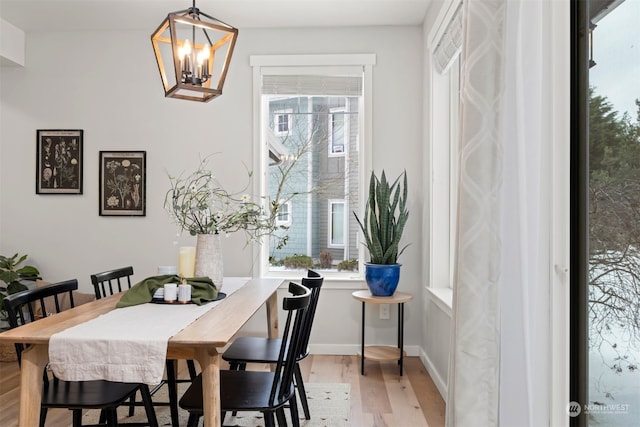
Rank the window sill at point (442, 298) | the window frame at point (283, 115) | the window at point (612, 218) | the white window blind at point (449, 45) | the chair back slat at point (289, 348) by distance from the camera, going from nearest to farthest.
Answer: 1. the window at point (612, 218)
2. the chair back slat at point (289, 348)
3. the white window blind at point (449, 45)
4. the window sill at point (442, 298)
5. the window frame at point (283, 115)

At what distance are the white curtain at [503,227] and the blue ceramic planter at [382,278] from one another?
1.79m

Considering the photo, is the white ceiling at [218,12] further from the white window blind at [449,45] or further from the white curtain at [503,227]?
the white curtain at [503,227]

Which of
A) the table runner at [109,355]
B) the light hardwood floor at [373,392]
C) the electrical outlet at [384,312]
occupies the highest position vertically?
the table runner at [109,355]

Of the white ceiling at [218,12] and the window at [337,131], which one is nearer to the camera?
the white ceiling at [218,12]

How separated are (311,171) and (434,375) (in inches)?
74.1

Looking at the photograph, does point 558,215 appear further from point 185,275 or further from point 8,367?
point 8,367

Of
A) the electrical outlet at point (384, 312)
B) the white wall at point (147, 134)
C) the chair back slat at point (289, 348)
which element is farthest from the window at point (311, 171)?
the chair back slat at point (289, 348)

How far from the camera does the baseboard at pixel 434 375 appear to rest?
3.16 m

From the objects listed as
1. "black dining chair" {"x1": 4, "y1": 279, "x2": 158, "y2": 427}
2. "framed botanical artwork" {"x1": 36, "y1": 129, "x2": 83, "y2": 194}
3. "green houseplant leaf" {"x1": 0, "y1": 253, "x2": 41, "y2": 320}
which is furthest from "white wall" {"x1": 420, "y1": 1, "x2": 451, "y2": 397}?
"green houseplant leaf" {"x1": 0, "y1": 253, "x2": 41, "y2": 320}

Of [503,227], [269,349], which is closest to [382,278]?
[269,349]

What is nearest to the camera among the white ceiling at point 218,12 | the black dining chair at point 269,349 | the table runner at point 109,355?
the table runner at point 109,355

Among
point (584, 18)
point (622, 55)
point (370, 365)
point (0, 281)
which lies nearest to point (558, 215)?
point (622, 55)

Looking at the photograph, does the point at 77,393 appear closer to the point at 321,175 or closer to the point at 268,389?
the point at 268,389

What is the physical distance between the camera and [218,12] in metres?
3.88
